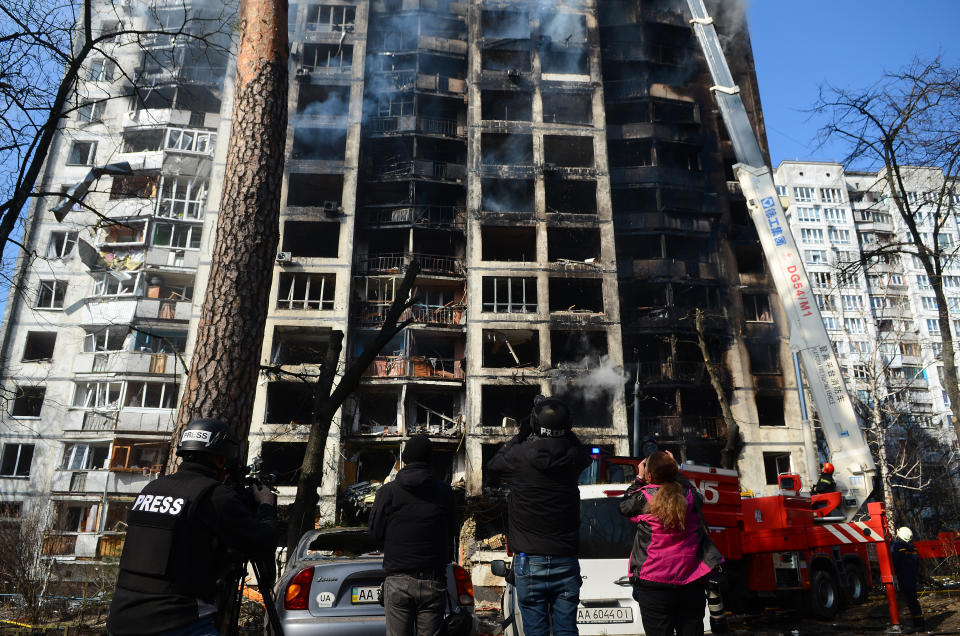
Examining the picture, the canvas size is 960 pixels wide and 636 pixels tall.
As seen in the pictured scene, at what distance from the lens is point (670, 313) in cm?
3553

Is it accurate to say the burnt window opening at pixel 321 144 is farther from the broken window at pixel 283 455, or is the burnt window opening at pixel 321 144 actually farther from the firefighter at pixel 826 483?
the firefighter at pixel 826 483

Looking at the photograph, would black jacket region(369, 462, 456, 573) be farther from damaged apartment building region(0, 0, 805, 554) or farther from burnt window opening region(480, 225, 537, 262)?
burnt window opening region(480, 225, 537, 262)

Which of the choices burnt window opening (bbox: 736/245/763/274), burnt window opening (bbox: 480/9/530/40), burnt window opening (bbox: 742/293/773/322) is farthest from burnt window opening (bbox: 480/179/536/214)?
burnt window opening (bbox: 742/293/773/322)

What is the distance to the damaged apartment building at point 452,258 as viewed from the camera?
33.3 m

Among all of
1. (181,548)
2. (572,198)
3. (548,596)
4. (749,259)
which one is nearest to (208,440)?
(181,548)

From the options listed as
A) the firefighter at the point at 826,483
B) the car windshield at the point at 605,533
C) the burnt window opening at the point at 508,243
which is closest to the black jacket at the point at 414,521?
the car windshield at the point at 605,533

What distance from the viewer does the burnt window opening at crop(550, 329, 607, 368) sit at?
112ft

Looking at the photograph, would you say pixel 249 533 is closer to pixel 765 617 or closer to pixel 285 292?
pixel 765 617

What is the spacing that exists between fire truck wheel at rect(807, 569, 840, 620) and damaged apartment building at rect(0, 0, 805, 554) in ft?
63.7

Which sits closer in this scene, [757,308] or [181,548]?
[181,548]

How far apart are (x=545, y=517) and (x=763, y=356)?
36.5 m

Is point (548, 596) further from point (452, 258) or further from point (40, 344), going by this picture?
point (40, 344)

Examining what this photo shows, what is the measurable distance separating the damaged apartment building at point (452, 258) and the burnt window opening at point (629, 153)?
0.61 feet

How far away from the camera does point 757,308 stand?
1510 inches
